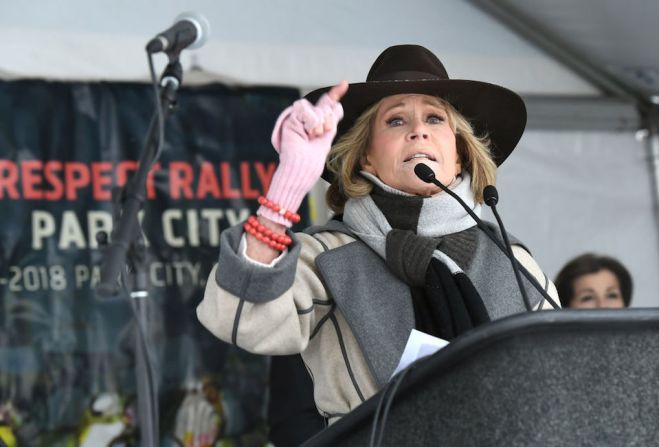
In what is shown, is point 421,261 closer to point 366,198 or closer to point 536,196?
point 366,198

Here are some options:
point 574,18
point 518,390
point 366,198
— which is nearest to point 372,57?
point 574,18

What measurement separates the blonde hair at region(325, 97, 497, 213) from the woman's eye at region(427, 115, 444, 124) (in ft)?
0.05

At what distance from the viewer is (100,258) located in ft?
11.1

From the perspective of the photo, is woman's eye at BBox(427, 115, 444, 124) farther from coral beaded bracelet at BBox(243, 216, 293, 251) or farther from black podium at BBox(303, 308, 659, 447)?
black podium at BBox(303, 308, 659, 447)

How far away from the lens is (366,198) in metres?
2.08

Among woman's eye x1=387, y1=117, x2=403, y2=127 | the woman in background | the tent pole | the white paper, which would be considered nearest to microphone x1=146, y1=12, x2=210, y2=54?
the white paper

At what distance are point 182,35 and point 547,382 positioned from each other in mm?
708

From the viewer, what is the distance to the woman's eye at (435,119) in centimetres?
216

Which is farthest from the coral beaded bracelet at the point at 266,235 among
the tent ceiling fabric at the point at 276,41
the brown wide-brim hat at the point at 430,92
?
Result: the tent ceiling fabric at the point at 276,41

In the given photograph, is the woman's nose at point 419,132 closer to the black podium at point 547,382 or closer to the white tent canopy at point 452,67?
the black podium at point 547,382

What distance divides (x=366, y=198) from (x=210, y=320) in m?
0.47

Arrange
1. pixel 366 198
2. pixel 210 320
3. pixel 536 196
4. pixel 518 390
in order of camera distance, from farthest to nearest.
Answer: pixel 536 196 → pixel 366 198 → pixel 210 320 → pixel 518 390

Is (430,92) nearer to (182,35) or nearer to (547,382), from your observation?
(182,35)

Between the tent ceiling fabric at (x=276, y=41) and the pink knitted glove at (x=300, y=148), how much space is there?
2.06 meters
